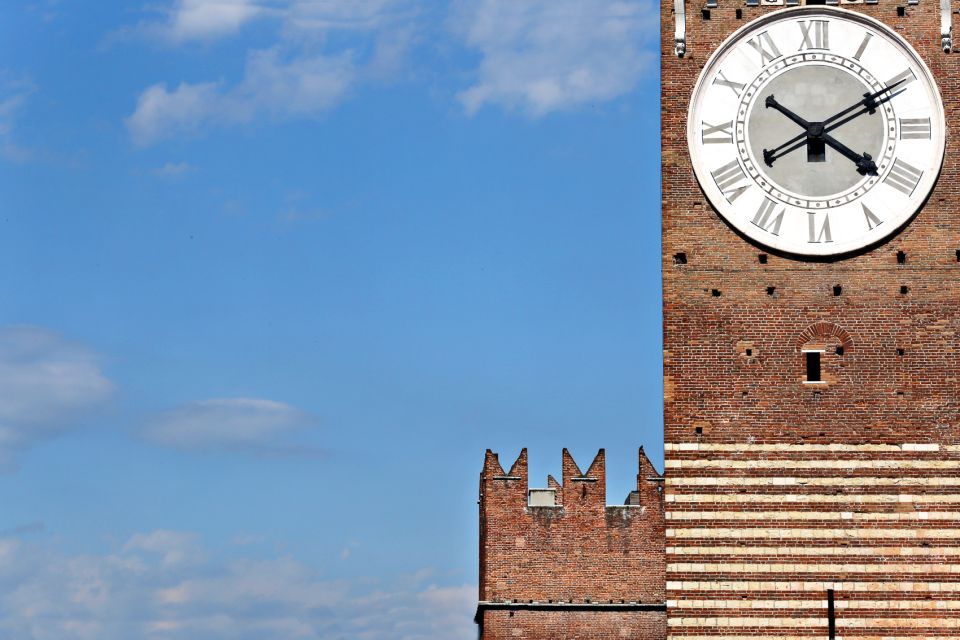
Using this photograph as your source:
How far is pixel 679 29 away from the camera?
3391cm

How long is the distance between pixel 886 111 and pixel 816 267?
2753mm

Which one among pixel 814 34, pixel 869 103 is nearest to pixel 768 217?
pixel 869 103

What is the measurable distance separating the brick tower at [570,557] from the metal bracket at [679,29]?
2132cm

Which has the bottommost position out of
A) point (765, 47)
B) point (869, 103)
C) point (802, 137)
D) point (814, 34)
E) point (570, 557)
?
point (570, 557)

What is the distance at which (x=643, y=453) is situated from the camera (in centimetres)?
5406

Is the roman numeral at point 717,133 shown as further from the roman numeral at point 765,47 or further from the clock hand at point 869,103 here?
the clock hand at point 869,103

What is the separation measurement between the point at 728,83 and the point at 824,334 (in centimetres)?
433

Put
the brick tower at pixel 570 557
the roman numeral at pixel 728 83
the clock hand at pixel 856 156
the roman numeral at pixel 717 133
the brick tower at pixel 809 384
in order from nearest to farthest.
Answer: the brick tower at pixel 809 384 < the clock hand at pixel 856 156 < the roman numeral at pixel 717 133 < the roman numeral at pixel 728 83 < the brick tower at pixel 570 557

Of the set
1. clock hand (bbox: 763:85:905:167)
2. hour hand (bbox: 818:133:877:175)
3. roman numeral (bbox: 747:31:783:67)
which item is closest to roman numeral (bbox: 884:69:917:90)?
clock hand (bbox: 763:85:905:167)

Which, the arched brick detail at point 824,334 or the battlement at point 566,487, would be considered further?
the battlement at point 566,487

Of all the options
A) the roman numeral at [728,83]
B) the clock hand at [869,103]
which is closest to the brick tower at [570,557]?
the roman numeral at [728,83]

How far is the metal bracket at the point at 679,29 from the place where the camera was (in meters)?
33.9

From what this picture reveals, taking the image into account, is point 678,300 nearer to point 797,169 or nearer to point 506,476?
point 797,169

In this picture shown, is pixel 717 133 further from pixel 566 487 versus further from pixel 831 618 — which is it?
pixel 566 487
